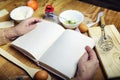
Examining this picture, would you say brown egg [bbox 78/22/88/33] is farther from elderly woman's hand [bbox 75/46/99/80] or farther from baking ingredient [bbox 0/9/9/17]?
baking ingredient [bbox 0/9/9/17]

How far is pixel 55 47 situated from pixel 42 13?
42 centimetres

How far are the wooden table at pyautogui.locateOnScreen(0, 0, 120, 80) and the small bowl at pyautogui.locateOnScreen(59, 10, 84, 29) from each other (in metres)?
0.07

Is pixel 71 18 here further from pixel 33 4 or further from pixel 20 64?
pixel 20 64

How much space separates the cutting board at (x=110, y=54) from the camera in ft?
3.17

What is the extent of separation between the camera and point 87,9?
1.39 meters

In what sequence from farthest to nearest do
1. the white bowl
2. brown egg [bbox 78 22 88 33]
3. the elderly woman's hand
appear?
the white bowl < brown egg [bbox 78 22 88 33] < the elderly woman's hand

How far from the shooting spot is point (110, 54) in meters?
1.04

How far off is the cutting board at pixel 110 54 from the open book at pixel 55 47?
0.08 m

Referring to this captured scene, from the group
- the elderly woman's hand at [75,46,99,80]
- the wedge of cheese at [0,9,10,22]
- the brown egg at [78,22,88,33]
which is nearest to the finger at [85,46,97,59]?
the elderly woman's hand at [75,46,99,80]

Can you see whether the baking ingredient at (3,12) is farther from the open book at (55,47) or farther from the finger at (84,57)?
the finger at (84,57)

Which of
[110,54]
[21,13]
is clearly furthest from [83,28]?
[21,13]

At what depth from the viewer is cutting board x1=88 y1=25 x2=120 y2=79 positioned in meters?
0.97

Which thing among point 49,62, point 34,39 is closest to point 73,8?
point 34,39

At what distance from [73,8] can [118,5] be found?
142cm
